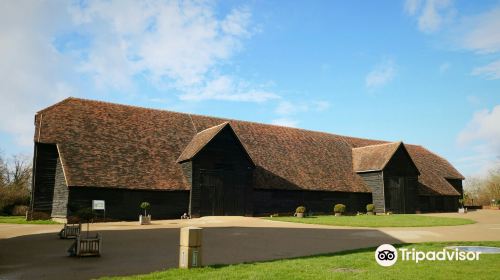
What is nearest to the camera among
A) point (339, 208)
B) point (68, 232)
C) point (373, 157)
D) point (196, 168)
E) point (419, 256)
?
point (419, 256)

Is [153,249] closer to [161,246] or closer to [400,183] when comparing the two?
[161,246]

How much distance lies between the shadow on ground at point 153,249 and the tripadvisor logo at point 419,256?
2.70 metres

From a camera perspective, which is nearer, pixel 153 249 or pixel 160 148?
pixel 153 249

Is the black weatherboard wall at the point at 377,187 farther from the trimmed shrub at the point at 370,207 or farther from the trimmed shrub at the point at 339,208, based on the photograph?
the trimmed shrub at the point at 339,208

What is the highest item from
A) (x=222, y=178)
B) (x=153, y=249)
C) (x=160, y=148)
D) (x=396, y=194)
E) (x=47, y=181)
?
(x=160, y=148)

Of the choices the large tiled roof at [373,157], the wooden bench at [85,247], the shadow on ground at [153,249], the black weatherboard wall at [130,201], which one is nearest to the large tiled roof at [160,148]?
the black weatherboard wall at [130,201]

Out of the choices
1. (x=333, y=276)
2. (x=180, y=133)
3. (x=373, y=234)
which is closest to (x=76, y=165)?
(x=180, y=133)

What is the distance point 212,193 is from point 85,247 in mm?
19177

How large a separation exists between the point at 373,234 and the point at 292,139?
24659 millimetres

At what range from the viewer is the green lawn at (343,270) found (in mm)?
10398

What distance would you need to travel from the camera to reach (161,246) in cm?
1709

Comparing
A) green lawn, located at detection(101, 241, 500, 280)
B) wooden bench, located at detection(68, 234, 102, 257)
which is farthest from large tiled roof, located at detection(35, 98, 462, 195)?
green lawn, located at detection(101, 241, 500, 280)

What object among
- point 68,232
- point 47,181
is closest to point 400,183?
point 47,181

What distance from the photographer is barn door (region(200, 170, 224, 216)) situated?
109ft
